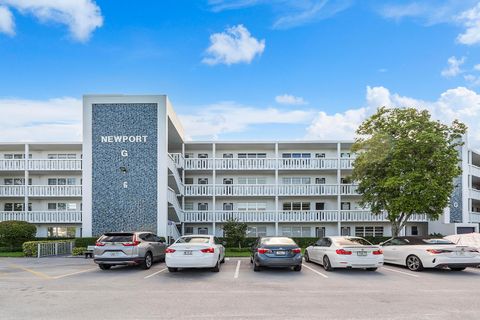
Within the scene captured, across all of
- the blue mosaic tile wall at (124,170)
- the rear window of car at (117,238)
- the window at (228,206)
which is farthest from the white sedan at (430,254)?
the window at (228,206)

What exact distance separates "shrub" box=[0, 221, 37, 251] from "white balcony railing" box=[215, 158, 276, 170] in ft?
45.2

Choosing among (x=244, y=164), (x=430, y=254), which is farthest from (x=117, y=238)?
(x=244, y=164)

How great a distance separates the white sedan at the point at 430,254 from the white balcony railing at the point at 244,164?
1510 centimetres

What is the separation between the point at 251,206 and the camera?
32312mm

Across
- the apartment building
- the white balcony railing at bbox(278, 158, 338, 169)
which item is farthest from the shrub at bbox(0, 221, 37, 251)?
the white balcony railing at bbox(278, 158, 338, 169)

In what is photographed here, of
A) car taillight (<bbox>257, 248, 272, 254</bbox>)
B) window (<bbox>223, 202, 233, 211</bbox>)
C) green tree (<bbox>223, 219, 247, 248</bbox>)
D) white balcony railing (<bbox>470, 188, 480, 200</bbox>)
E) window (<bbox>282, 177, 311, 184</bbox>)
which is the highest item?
window (<bbox>282, 177, 311, 184</bbox>)

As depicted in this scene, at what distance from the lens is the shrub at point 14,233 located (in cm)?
2473

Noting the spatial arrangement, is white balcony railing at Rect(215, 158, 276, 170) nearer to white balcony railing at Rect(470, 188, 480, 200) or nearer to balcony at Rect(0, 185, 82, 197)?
balcony at Rect(0, 185, 82, 197)

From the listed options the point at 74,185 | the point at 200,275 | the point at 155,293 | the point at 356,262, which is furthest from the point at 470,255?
the point at 74,185

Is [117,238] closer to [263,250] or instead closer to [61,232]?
[263,250]

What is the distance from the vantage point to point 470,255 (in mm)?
14352

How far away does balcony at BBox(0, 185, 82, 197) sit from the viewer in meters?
29.1

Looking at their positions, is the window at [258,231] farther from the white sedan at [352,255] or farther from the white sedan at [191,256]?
the white sedan at [191,256]

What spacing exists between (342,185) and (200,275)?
772 inches
